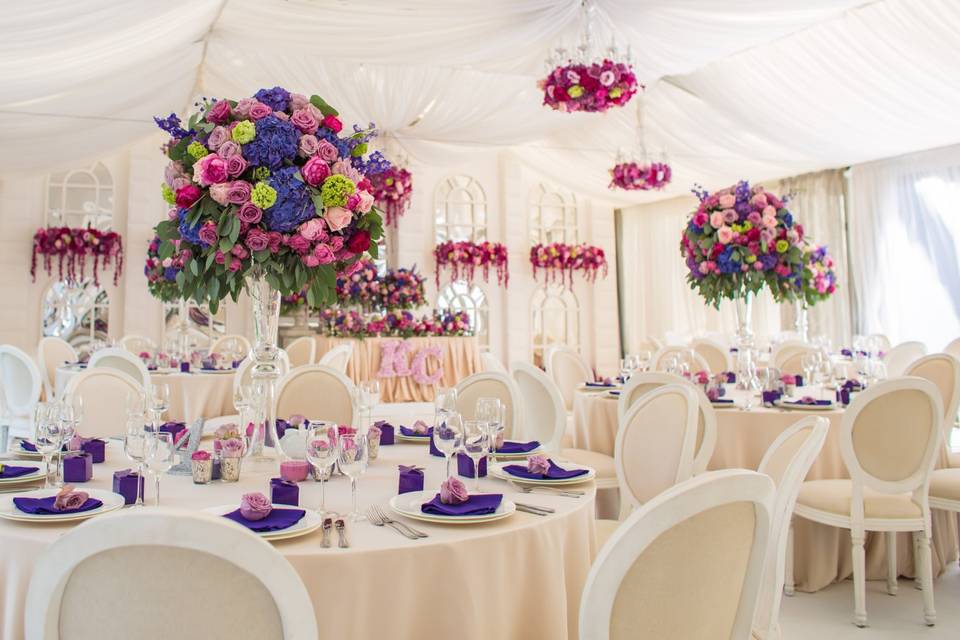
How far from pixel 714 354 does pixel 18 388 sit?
585 cm

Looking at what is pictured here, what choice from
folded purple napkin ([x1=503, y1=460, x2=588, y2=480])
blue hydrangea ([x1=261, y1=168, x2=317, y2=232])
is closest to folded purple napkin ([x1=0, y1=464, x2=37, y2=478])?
blue hydrangea ([x1=261, y1=168, x2=317, y2=232])

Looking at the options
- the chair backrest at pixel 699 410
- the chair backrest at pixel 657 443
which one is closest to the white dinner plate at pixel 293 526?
the chair backrest at pixel 657 443

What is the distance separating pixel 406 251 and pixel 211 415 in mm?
5300

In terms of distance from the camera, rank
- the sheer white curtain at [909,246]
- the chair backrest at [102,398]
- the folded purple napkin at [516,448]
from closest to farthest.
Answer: the folded purple napkin at [516,448] < the chair backrest at [102,398] < the sheer white curtain at [909,246]

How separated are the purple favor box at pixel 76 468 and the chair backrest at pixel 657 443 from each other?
6.11 feet

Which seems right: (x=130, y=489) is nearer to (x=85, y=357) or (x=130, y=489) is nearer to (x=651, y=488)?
(x=651, y=488)

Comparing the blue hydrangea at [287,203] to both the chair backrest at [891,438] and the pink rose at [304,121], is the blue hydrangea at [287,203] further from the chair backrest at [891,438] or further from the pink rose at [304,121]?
the chair backrest at [891,438]

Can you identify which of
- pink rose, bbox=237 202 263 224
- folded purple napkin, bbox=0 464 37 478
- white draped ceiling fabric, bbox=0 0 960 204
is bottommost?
folded purple napkin, bbox=0 464 37 478

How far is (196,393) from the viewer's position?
5047mm

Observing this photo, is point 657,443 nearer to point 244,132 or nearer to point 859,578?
point 859,578

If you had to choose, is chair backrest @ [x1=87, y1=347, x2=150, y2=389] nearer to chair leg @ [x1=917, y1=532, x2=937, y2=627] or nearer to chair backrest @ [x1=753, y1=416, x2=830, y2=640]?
chair backrest @ [x1=753, y1=416, x2=830, y2=640]

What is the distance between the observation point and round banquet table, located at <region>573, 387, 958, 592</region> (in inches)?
135

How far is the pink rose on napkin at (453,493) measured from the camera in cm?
164

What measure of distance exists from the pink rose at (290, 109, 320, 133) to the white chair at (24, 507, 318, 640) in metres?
1.50
